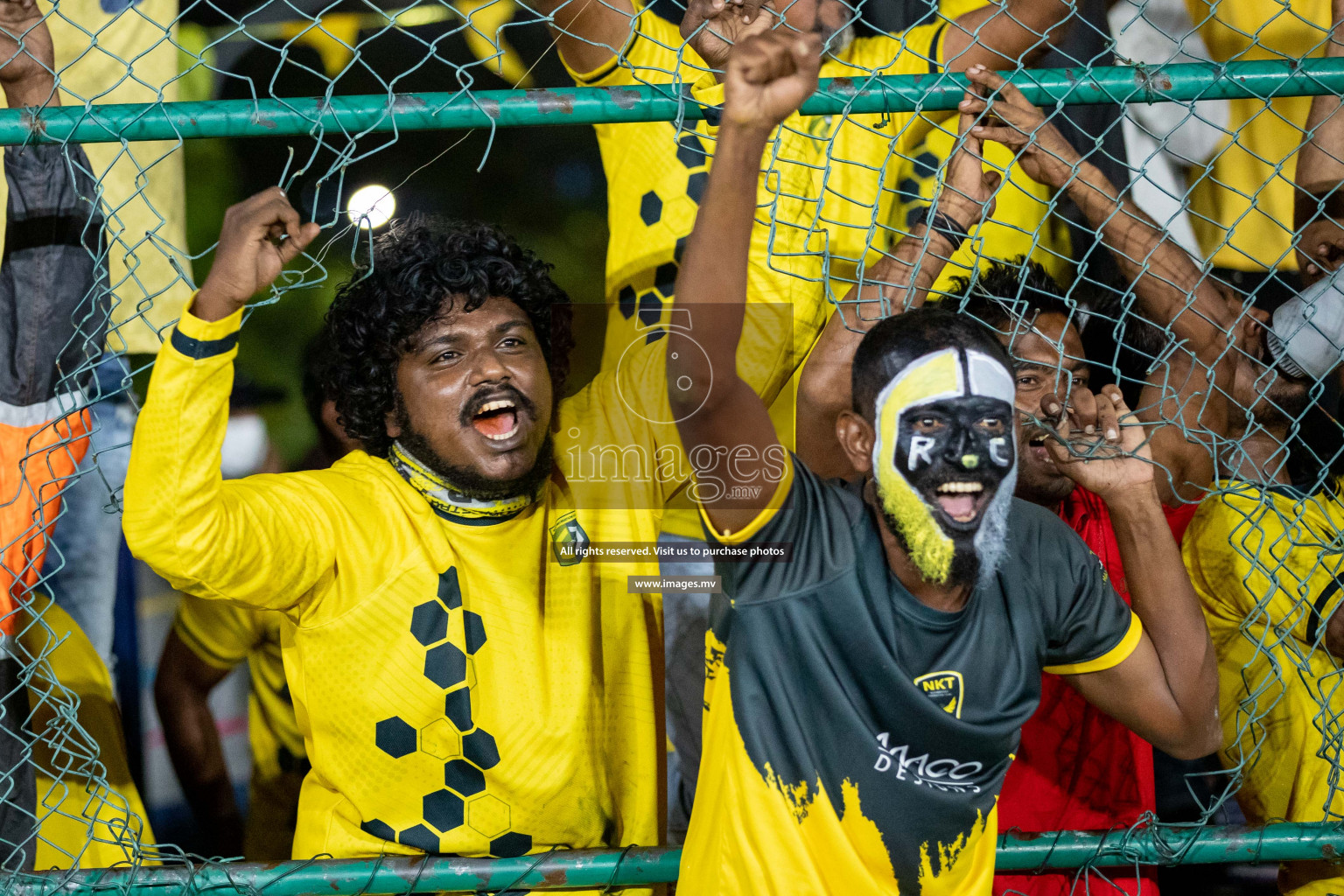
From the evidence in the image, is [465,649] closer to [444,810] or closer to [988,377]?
[444,810]

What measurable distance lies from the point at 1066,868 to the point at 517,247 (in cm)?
191

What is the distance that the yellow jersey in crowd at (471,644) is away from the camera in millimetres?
2322

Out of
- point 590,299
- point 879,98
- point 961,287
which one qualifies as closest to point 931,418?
point 879,98

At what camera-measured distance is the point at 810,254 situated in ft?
6.65

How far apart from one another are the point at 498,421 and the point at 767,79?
102 centimetres

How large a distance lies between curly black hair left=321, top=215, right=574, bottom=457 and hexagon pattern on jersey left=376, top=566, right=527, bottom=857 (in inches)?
21.0

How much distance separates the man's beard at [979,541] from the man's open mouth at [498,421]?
0.88m

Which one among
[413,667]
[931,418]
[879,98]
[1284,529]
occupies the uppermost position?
[879,98]

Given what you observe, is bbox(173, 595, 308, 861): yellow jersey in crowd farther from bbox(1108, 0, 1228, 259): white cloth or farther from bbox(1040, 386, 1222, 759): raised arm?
bbox(1108, 0, 1228, 259): white cloth

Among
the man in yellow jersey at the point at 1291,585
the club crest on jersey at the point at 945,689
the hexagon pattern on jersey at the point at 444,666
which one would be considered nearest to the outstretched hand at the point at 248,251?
the hexagon pattern on jersey at the point at 444,666

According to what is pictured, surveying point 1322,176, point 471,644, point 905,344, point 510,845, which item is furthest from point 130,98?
point 1322,176

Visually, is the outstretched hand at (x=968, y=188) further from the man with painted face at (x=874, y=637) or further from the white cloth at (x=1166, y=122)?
the white cloth at (x=1166, y=122)

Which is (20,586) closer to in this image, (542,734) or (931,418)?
(542,734)

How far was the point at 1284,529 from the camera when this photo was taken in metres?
2.40
